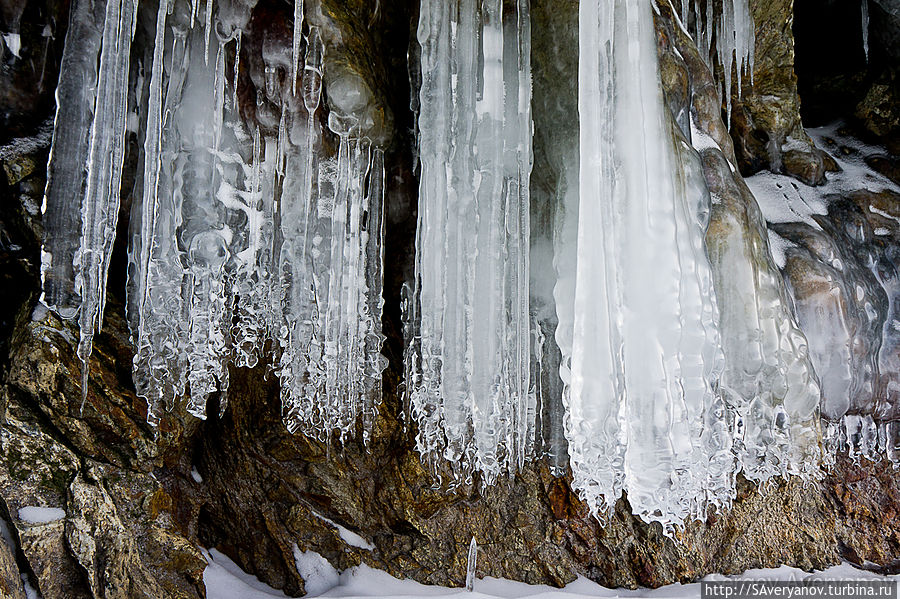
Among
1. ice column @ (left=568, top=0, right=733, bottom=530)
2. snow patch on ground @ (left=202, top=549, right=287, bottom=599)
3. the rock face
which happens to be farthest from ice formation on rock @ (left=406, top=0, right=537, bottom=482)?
snow patch on ground @ (left=202, top=549, right=287, bottom=599)

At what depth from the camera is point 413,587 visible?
3.96 m

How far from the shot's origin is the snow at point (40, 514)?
2664 mm

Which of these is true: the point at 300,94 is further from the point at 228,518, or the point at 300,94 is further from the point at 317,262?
Result: the point at 228,518

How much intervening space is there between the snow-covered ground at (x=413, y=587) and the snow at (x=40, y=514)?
137 centimetres

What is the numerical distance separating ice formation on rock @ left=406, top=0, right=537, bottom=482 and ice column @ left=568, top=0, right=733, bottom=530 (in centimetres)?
51

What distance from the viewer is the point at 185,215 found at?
3.02 m

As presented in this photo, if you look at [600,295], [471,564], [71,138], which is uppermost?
[71,138]

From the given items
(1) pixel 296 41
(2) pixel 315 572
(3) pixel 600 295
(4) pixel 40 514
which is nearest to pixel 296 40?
(1) pixel 296 41

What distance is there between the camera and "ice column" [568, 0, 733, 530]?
230 centimetres

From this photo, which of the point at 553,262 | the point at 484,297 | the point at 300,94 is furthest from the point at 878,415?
the point at 300,94

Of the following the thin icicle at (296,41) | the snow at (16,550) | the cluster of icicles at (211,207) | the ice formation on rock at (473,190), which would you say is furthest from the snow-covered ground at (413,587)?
the thin icicle at (296,41)

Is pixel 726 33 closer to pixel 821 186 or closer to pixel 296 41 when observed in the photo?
pixel 821 186

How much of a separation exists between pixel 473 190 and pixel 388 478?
2.00 m

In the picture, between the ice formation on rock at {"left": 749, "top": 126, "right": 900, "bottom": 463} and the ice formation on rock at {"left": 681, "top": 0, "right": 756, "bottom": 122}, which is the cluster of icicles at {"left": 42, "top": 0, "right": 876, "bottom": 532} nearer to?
the ice formation on rock at {"left": 681, "top": 0, "right": 756, "bottom": 122}
